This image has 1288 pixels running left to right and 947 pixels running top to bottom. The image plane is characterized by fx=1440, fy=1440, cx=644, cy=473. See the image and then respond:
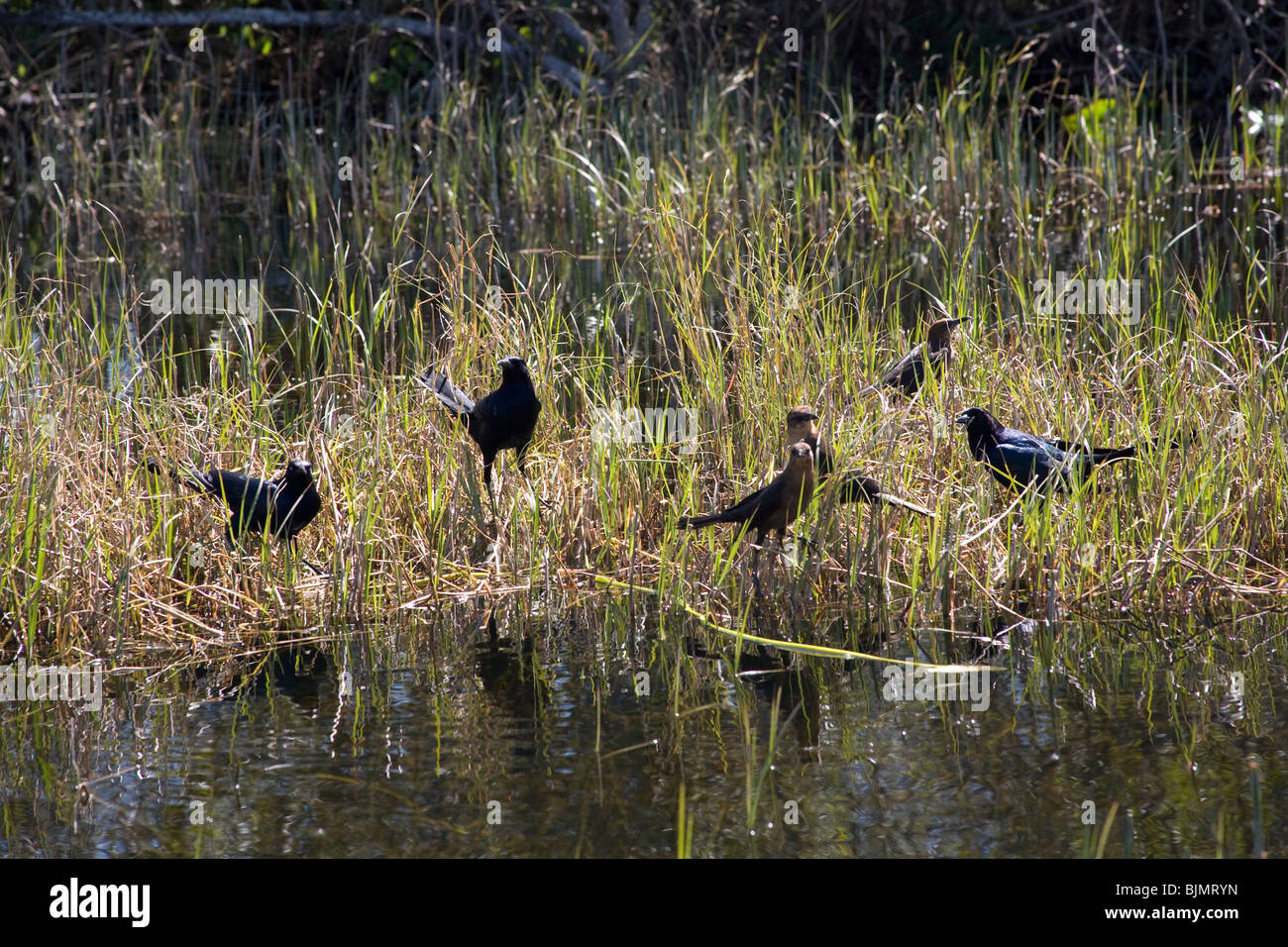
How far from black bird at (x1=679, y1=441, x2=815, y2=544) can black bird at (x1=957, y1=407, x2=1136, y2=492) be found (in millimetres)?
674

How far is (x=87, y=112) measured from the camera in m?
10.8

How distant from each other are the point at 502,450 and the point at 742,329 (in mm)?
966

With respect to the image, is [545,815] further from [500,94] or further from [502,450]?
[500,94]

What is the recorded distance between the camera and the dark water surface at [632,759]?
3.08 metres

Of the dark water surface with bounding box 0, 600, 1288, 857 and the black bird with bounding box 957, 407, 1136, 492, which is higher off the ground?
the black bird with bounding box 957, 407, 1136, 492

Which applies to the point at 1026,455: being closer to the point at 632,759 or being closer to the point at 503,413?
the point at 503,413
